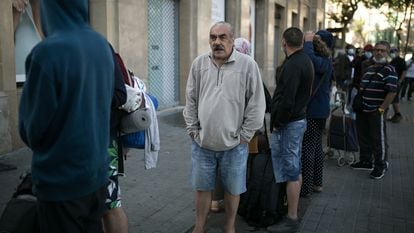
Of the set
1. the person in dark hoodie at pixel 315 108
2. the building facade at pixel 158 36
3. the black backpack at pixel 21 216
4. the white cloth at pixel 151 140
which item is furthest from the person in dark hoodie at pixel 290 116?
the building facade at pixel 158 36

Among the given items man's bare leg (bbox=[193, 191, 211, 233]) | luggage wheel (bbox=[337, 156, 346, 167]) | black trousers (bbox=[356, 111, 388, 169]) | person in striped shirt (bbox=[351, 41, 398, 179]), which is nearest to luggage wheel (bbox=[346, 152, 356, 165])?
luggage wheel (bbox=[337, 156, 346, 167])

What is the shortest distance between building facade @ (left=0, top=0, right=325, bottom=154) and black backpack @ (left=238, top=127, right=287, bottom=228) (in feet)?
12.4

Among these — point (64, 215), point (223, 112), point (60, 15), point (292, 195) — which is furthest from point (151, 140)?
point (292, 195)

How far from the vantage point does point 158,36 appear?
34.0ft

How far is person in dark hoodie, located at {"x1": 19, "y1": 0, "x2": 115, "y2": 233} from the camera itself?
197cm

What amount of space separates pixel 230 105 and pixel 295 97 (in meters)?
0.89

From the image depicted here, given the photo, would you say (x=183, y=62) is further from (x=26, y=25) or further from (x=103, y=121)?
(x=103, y=121)

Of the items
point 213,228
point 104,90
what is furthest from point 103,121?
point 213,228

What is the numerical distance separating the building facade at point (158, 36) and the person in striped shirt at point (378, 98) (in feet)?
14.3

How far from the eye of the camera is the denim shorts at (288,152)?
13.8 ft

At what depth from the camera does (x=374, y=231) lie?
170 inches

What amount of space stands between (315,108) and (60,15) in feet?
12.0

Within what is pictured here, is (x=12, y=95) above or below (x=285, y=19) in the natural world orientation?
below

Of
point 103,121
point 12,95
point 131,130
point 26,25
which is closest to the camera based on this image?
point 103,121
